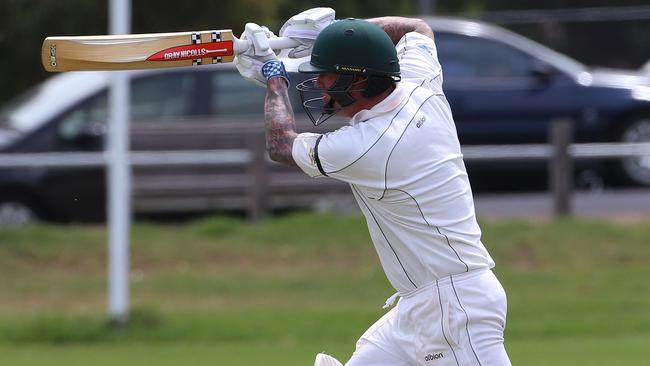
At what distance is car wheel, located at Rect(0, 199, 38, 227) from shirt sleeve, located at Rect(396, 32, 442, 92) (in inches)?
304

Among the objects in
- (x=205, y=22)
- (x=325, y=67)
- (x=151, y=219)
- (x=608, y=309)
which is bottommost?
(x=608, y=309)

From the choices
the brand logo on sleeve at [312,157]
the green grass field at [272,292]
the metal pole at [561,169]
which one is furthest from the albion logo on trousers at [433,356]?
the metal pole at [561,169]

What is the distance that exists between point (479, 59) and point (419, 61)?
26.7ft

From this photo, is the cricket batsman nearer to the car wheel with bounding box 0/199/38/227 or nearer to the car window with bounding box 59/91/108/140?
the car window with bounding box 59/91/108/140

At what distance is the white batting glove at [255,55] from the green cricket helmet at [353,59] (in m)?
0.22

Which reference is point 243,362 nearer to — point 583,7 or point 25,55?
point 25,55

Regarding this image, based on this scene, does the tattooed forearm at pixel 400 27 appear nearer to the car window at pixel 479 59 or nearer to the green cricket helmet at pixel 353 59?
the green cricket helmet at pixel 353 59

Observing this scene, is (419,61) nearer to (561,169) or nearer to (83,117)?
(561,169)

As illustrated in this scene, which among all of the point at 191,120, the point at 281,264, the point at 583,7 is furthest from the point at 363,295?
the point at 583,7

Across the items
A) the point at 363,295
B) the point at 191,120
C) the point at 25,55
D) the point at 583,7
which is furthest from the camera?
the point at 583,7

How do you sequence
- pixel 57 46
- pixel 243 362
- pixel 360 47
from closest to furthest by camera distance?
pixel 360 47, pixel 57 46, pixel 243 362

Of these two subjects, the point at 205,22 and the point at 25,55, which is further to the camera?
the point at 25,55

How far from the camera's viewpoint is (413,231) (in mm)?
5125

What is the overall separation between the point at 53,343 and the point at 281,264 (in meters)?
2.33
